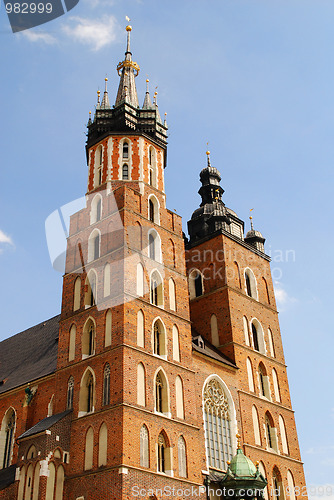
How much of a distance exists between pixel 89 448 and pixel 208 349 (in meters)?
9.95

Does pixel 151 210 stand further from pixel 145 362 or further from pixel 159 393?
pixel 159 393

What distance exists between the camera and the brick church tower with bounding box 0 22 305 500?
24.9 m

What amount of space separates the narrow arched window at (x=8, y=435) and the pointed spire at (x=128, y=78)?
1909 centimetres

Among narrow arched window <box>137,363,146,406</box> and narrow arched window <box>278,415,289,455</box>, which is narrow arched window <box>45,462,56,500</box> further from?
narrow arched window <box>278,415,289,455</box>

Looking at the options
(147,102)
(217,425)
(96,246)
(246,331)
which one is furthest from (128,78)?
(217,425)

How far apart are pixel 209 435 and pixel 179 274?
8.17 m

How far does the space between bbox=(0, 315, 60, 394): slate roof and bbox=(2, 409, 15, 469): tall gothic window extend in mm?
1467

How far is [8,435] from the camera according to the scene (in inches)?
1259

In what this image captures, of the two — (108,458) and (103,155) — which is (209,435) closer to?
(108,458)

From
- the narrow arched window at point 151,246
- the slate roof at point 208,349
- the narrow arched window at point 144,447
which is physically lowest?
the narrow arched window at point 144,447

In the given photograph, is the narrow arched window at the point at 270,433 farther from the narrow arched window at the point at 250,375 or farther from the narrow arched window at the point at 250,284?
the narrow arched window at the point at 250,284

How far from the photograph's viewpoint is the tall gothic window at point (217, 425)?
28812mm

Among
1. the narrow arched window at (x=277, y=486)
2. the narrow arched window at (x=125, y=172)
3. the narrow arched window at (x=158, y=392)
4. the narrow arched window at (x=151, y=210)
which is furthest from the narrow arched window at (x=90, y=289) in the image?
the narrow arched window at (x=277, y=486)

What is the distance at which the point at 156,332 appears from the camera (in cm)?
2861
